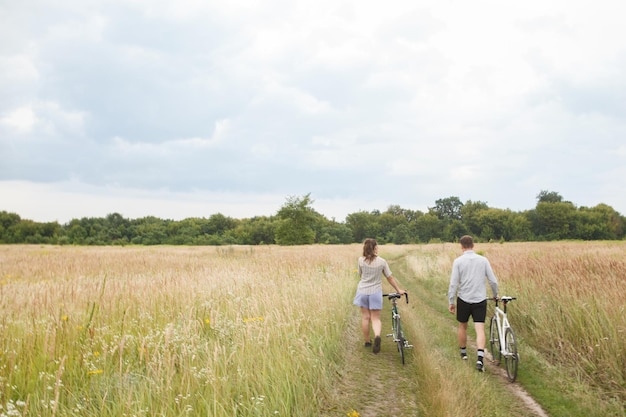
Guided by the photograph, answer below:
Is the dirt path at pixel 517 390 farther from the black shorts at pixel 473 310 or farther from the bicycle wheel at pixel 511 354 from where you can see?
the black shorts at pixel 473 310

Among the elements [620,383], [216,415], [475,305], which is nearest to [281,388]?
[216,415]

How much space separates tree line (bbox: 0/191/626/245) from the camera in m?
73.6

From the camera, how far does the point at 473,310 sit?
7492mm

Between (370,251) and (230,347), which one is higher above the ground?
(370,251)

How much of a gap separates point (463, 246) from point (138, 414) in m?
6.44

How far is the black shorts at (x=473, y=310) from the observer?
7416 mm

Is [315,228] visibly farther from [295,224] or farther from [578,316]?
[578,316]

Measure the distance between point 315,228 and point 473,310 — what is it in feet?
312

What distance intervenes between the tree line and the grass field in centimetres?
6154

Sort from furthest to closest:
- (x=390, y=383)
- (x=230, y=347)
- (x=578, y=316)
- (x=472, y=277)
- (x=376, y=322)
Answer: (x=376, y=322)
(x=472, y=277)
(x=578, y=316)
(x=390, y=383)
(x=230, y=347)

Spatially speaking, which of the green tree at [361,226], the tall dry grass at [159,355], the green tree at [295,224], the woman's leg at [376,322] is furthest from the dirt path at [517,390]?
the green tree at [361,226]

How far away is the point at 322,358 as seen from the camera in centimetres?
599

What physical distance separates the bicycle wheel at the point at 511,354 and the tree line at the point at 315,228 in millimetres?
63246

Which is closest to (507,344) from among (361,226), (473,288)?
(473,288)
